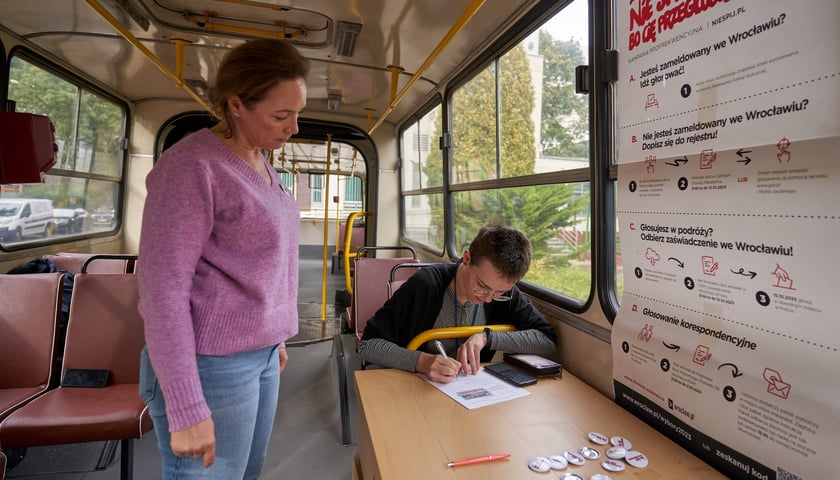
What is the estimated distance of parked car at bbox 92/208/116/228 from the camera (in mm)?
5090

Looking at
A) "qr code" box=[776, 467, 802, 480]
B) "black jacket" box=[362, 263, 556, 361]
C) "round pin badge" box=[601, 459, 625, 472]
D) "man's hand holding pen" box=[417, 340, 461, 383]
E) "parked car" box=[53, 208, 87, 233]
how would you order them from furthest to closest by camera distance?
"parked car" box=[53, 208, 87, 233] < "black jacket" box=[362, 263, 556, 361] < "man's hand holding pen" box=[417, 340, 461, 383] < "round pin badge" box=[601, 459, 625, 472] < "qr code" box=[776, 467, 802, 480]

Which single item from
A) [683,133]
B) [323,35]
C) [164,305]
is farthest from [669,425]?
[323,35]

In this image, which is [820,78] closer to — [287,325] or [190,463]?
[287,325]

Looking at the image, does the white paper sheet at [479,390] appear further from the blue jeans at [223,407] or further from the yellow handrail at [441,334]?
the blue jeans at [223,407]

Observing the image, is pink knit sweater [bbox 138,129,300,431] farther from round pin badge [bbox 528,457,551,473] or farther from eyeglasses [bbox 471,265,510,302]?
eyeglasses [bbox 471,265,510,302]

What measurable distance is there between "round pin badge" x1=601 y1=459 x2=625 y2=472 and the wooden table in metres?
0.01

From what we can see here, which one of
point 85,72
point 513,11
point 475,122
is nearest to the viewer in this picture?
point 513,11

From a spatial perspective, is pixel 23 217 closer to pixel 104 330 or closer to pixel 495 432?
pixel 104 330

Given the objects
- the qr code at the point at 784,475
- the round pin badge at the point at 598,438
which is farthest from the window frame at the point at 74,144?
the qr code at the point at 784,475

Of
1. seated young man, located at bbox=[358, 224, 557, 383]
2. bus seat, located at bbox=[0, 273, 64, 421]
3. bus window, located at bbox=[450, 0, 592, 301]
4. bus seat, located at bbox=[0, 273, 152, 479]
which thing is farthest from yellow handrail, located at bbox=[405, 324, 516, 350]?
bus seat, located at bbox=[0, 273, 64, 421]

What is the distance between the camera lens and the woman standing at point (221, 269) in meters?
0.99

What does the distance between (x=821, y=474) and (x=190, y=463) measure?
1.47 meters

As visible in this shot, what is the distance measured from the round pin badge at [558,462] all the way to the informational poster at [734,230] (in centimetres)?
47

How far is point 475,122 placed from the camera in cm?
396
